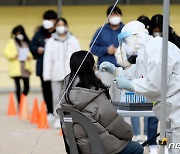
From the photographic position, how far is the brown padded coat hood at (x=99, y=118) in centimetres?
618

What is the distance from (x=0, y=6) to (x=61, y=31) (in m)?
6.87

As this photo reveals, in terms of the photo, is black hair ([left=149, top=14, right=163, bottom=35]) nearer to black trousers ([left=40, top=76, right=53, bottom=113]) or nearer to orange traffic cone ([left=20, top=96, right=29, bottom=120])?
black trousers ([left=40, top=76, right=53, bottom=113])

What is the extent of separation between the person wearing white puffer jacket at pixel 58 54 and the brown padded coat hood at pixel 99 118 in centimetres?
536

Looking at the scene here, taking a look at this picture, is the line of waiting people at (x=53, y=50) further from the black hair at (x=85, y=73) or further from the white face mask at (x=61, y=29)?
the black hair at (x=85, y=73)

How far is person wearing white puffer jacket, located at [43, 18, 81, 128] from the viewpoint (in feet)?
38.2

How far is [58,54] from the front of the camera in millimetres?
11664

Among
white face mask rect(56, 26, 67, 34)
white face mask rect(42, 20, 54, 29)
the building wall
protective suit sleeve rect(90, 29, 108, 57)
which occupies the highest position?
the building wall

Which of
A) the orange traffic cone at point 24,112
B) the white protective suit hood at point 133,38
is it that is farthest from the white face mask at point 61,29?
the white protective suit hood at point 133,38

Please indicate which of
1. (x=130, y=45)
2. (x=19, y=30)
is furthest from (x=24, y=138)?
(x=130, y=45)

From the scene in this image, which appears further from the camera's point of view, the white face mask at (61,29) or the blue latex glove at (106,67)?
the white face mask at (61,29)

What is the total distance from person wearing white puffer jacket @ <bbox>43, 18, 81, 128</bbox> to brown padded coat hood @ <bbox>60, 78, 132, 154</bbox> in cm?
536

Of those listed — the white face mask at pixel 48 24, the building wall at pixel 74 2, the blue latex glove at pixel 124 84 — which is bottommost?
the blue latex glove at pixel 124 84

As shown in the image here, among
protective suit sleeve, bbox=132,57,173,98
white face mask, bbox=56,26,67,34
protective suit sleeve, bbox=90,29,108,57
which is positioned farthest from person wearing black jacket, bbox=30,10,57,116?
protective suit sleeve, bbox=132,57,173,98

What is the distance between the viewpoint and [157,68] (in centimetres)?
570
